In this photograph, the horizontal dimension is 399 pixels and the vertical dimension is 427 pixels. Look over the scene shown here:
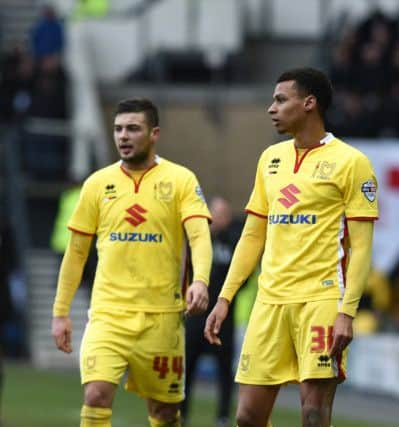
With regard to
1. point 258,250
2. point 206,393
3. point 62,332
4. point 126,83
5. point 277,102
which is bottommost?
point 206,393

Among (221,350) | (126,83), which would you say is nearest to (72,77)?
(126,83)

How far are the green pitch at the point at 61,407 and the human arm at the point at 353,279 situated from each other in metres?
6.97

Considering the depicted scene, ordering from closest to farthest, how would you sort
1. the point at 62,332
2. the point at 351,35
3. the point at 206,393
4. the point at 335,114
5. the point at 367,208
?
the point at 367,208 → the point at 62,332 → the point at 206,393 → the point at 335,114 → the point at 351,35

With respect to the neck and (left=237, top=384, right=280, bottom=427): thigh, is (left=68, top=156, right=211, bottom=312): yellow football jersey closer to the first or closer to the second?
the neck

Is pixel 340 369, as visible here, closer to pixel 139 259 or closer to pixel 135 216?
pixel 139 259

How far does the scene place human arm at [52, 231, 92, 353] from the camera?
11.9m

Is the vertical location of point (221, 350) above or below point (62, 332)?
below

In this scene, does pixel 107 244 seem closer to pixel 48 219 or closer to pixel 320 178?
pixel 320 178

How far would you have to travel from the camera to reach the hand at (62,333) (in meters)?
11.9

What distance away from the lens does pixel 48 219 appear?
29.4 m

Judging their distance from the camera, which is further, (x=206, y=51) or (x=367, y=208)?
(x=206, y=51)

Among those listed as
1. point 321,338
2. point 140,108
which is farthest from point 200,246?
point 321,338

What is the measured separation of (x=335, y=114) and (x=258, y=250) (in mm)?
15224

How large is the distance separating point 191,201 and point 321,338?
1.84m
